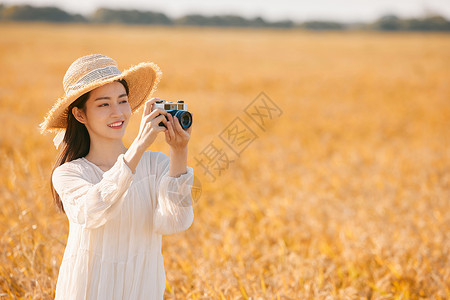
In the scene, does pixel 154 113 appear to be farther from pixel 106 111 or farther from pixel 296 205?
pixel 296 205

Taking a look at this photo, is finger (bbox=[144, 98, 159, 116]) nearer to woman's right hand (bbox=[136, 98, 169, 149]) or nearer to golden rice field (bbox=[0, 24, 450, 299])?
woman's right hand (bbox=[136, 98, 169, 149])

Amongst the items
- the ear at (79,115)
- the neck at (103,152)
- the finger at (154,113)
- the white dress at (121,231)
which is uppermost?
the finger at (154,113)

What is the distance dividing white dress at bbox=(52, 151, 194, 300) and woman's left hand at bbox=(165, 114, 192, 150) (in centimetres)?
13

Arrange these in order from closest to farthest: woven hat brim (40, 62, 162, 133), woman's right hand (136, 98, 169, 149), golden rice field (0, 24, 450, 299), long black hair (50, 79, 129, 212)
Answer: woman's right hand (136, 98, 169, 149), woven hat brim (40, 62, 162, 133), long black hair (50, 79, 129, 212), golden rice field (0, 24, 450, 299)

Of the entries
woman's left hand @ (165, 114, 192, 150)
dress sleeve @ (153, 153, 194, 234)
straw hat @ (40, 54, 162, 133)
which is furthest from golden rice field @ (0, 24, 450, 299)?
straw hat @ (40, 54, 162, 133)

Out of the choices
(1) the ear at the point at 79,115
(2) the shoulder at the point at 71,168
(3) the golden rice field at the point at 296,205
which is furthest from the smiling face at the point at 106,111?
(3) the golden rice field at the point at 296,205

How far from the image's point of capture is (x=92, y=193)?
1.31 m

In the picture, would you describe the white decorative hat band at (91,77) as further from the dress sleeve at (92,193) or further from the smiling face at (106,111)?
the dress sleeve at (92,193)

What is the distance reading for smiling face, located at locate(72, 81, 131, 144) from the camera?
1.42m

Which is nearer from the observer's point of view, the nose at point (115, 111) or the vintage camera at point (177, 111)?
the vintage camera at point (177, 111)

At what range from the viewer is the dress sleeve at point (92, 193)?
4.18 feet

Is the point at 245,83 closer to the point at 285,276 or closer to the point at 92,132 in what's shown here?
the point at 285,276

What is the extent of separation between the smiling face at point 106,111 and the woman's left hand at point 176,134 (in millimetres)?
232

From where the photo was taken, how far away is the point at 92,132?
4.86 ft
